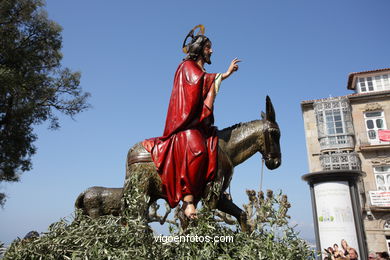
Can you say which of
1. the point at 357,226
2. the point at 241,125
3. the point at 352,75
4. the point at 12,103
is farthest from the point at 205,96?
the point at 352,75

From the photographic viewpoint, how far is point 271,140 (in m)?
4.52

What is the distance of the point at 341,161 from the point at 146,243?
23393 mm

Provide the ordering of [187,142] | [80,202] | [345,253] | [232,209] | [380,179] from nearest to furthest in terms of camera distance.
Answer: [187,142], [232,209], [80,202], [345,253], [380,179]

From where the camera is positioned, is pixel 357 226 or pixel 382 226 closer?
pixel 357 226

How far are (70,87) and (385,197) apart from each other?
2180cm

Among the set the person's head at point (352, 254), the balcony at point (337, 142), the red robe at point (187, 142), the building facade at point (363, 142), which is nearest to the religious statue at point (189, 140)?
the red robe at point (187, 142)

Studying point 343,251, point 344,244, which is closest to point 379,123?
point 344,244

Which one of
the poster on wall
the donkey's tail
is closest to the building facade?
the poster on wall

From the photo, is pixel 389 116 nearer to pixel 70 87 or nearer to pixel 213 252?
pixel 70 87

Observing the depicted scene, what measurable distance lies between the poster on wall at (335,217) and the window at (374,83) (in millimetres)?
19122

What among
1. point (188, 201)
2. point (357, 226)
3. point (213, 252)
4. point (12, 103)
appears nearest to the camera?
point (213, 252)

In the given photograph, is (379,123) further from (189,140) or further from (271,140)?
(189,140)

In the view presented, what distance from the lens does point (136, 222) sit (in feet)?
10.2

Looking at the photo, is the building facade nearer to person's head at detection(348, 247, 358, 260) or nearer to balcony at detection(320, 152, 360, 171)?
balcony at detection(320, 152, 360, 171)
